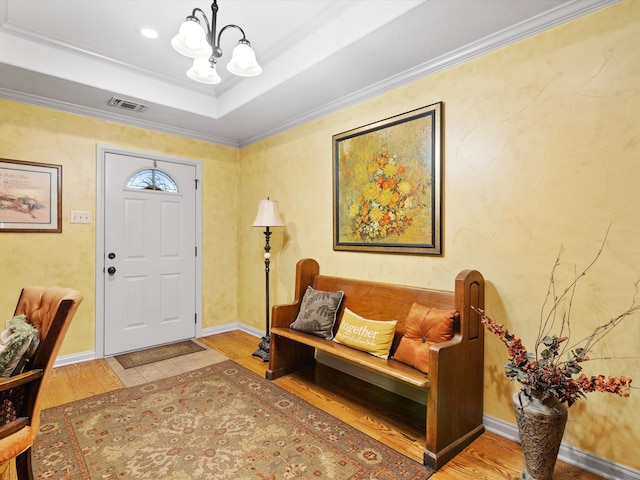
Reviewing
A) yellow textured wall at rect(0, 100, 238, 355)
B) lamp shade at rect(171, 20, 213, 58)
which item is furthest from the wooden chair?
yellow textured wall at rect(0, 100, 238, 355)

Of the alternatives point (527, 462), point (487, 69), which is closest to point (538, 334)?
point (527, 462)

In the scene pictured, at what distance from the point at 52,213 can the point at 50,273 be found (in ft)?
1.84

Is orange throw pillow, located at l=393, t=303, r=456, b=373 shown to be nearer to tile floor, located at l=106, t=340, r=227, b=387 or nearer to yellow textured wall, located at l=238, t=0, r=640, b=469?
yellow textured wall, located at l=238, t=0, r=640, b=469

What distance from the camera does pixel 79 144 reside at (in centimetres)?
340

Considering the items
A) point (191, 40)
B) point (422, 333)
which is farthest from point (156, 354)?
point (191, 40)

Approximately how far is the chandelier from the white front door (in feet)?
6.67

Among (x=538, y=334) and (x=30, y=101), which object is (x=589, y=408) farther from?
(x=30, y=101)

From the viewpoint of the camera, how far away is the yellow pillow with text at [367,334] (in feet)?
7.95

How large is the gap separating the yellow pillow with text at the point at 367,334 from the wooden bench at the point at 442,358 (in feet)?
0.18

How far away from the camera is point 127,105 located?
3.35m

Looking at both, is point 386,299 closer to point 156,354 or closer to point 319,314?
point 319,314

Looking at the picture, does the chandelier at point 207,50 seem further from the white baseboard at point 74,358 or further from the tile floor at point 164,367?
the white baseboard at point 74,358

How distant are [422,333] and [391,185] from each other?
1159mm

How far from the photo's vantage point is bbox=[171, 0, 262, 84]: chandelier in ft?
6.05
